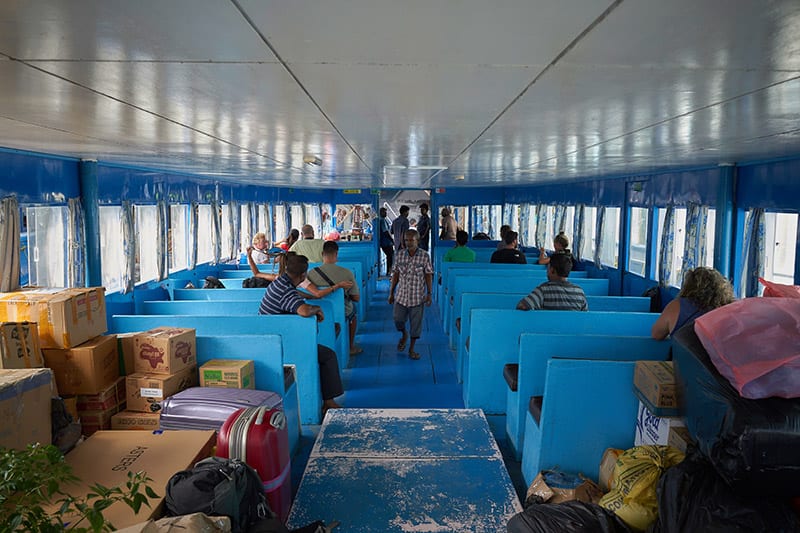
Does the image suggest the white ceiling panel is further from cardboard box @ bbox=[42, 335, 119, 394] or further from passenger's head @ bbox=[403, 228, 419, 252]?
passenger's head @ bbox=[403, 228, 419, 252]

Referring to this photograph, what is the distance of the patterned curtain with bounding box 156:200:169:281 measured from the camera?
886 cm

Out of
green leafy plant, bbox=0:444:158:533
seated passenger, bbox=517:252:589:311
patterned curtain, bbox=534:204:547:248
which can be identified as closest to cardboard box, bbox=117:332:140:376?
green leafy plant, bbox=0:444:158:533

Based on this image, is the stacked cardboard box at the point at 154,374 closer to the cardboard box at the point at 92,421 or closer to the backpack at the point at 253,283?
the cardboard box at the point at 92,421

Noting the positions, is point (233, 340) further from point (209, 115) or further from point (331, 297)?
point (331, 297)

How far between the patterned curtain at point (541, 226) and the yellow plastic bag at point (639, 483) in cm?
1239

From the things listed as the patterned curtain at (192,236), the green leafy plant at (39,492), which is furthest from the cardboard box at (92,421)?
the patterned curtain at (192,236)

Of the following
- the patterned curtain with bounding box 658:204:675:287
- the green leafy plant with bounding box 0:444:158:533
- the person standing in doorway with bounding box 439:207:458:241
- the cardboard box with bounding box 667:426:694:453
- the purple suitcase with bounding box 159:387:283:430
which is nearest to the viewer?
the green leafy plant with bounding box 0:444:158:533

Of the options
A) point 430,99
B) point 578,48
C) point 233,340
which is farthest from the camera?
point 233,340

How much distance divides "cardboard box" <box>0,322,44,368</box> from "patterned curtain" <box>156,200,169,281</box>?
16.6 feet

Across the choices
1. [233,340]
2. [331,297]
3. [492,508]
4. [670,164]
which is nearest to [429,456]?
[492,508]

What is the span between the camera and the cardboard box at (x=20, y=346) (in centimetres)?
357

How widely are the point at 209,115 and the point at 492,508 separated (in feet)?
9.56

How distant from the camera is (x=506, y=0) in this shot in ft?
4.97

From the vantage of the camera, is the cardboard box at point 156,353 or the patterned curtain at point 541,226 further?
the patterned curtain at point 541,226
